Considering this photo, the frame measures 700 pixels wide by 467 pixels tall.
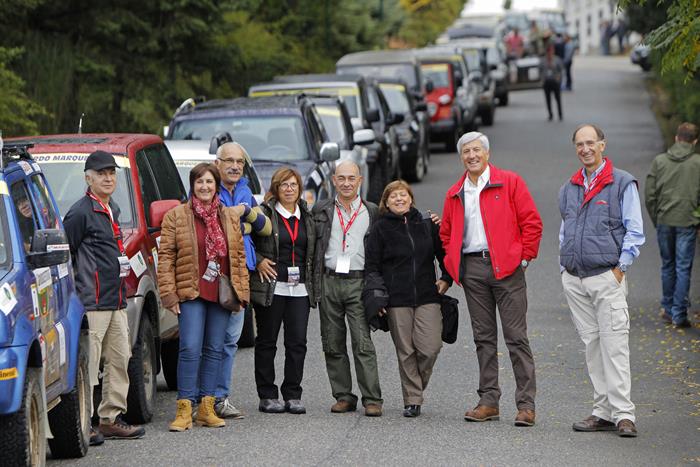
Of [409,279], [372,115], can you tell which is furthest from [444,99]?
[409,279]

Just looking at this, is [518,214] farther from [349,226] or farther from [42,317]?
[42,317]

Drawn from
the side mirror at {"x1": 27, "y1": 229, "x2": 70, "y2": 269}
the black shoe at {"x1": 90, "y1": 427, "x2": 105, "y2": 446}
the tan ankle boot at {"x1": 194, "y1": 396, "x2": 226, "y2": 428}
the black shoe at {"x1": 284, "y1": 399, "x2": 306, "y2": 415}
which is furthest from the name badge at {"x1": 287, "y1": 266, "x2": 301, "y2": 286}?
the side mirror at {"x1": 27, "y1": 229, "x2": 70, "y2": 269}

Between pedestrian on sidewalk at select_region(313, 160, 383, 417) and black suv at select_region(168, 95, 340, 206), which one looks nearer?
pedestrian on sidewalk at select_region(313, 160, 383, 417)

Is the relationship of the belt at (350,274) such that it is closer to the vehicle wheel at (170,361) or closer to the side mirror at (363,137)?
the vehicle wheel at (170,361)

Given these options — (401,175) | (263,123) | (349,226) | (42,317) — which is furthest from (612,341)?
(401,175)

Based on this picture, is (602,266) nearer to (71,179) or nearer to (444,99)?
(71,179)

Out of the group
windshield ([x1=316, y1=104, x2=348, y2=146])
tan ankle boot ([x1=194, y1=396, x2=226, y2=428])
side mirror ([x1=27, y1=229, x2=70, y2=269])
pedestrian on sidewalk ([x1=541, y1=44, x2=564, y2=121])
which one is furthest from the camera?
pedestrian on sidewalk ([x1=541, y1=44, x2=564, y2=121])

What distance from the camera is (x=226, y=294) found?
1000 cm

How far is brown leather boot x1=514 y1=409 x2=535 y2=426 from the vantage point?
10031mm

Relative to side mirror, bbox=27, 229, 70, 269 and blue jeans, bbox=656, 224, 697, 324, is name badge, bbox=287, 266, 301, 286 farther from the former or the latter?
blue jeans, bbox=656, 224, 697, 324

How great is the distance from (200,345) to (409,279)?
1512 mm

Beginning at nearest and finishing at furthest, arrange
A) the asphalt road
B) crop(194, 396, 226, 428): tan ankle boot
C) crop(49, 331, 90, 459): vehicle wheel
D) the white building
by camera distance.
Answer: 1. crop(49, 331, 90, 459): vehicle wheel
2. the asphalt road
3. crop(194, 396, 226, 428): tan ankle boot
4. the white building

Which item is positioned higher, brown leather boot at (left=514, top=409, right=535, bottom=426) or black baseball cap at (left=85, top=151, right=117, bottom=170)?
black baseball cap at (left=85, top=151, right=117, bottom=170)

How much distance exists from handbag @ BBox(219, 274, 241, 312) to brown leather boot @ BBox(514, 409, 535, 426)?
204 cm
